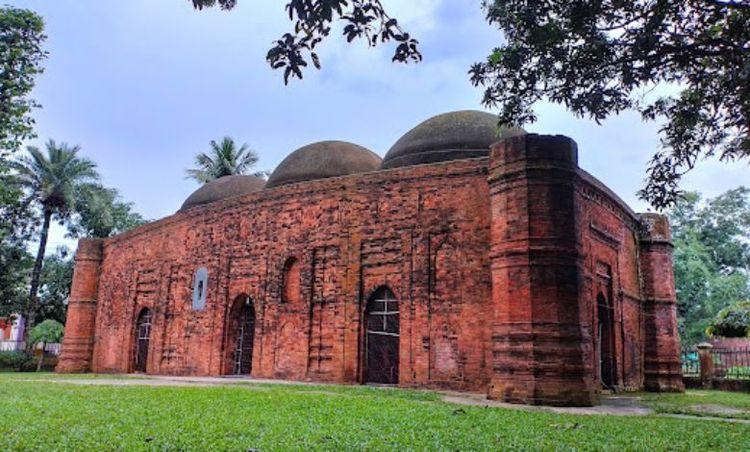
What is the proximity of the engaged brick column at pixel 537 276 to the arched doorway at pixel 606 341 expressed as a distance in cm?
369

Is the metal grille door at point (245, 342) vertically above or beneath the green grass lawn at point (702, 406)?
above

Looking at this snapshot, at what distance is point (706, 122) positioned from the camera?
22.0 ft

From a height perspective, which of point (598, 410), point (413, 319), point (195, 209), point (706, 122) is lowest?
point (598, 410)

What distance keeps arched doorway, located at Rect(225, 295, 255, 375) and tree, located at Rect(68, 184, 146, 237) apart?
1401 cm

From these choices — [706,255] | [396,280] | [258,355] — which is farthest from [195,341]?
[706,255]

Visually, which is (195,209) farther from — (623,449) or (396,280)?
(623,449)

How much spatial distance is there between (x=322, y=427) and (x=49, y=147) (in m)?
24.4

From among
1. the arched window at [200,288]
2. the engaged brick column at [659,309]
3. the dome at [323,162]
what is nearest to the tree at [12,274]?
the arched window at [200,288]

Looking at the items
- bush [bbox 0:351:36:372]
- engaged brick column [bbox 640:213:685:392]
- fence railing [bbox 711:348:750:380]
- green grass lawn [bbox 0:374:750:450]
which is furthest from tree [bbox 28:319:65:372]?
fence railing [bbox 711:348:750:380]

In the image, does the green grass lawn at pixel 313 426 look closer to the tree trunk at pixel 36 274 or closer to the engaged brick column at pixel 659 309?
the engaged brick column at pixel 659 309

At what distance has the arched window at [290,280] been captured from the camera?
14.2m

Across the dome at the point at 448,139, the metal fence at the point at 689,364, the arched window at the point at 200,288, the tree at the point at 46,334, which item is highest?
the dome at the point at 448,139

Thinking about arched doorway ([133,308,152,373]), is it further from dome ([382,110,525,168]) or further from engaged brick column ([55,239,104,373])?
dome ([382,110,525,168])

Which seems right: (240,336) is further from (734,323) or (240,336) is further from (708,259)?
(708,259)
